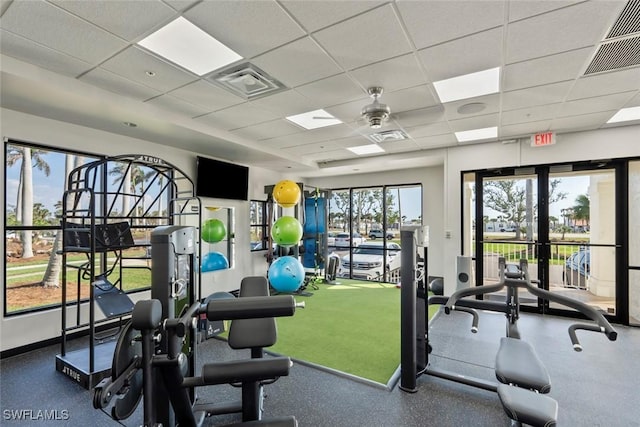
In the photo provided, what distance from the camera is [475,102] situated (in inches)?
141

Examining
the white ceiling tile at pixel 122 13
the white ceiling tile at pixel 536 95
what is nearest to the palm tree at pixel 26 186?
the white ceiling tile at pixel 122 13

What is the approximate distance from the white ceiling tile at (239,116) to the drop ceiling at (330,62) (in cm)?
3

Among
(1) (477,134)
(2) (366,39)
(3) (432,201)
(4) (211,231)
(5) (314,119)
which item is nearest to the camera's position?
(2) (366,39)

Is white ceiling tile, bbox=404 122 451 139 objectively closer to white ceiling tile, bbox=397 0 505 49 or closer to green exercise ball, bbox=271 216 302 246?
white ceiling tile, bbox=397 0 505 49

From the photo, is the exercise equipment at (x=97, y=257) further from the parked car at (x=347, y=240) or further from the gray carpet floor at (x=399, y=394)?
the parked car at (x=347, y=240)

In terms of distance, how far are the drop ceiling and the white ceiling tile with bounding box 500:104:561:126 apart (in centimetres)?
2

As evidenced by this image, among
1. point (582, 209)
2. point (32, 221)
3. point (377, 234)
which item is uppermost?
point (582, 209)

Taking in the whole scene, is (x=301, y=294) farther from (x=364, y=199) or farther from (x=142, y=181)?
(x=142, y=181)

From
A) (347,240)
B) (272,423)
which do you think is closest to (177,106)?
(272,423)

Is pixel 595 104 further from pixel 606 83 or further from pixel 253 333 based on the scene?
pixel 253 333

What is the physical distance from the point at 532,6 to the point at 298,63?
180 centimetres

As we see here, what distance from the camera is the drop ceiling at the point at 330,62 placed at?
2.08 m

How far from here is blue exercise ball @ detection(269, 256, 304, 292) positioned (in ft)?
18.5

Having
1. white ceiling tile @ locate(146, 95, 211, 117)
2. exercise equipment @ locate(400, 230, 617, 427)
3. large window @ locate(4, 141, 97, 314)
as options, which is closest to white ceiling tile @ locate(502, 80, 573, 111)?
exercise equipment @ locate(400, 230, 617, 427)
